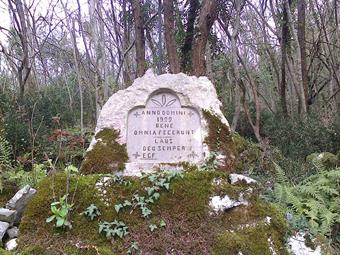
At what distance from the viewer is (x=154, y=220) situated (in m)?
4.26

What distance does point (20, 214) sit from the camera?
4543mm

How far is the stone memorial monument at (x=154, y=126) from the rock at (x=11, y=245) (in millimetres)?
1672

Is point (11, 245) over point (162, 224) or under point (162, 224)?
under

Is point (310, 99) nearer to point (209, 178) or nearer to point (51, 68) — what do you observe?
point (209, 178)

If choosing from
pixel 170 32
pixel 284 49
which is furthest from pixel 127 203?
pixel 284 49

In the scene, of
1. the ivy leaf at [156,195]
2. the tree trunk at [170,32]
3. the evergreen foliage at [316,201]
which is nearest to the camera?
the ivy leaf at [156,195]

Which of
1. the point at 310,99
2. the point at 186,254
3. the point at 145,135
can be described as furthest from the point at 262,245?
the point at 310,99

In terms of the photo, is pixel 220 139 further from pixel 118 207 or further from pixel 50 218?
pixel 50 218

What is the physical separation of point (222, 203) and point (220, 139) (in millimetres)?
1615

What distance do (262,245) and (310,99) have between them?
868 cm

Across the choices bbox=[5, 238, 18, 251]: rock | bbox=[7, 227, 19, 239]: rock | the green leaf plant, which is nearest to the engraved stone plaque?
the green leaf plant

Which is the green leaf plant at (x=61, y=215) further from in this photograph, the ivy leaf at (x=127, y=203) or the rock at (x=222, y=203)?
the rock at (x=222, y=203)

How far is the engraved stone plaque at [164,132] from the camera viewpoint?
578 centimetres

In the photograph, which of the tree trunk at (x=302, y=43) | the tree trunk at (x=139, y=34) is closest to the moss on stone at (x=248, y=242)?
the tree trunk at (x=139, y=34)
